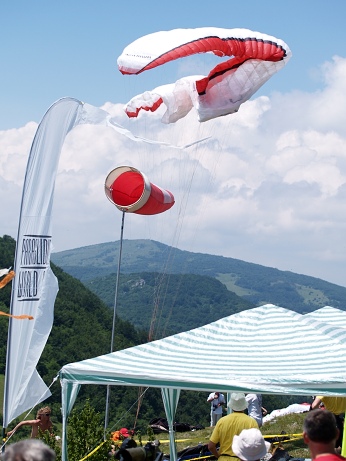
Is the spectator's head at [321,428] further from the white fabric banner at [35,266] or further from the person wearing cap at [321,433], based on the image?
the white fabric banner at [35,266]

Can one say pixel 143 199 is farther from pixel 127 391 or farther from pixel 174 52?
pixel 127 391

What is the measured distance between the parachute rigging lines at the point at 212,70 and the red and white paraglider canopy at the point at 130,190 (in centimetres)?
88

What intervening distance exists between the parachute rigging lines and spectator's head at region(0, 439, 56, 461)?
784 centimetres

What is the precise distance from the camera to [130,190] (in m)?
11.4

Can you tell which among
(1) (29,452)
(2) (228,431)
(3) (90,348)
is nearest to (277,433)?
(2) (228,431)

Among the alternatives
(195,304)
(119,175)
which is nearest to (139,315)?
(195,304)

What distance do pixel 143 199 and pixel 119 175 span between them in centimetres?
58

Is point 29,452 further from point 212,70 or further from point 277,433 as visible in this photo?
point 277,433

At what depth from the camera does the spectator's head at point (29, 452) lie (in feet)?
9.16

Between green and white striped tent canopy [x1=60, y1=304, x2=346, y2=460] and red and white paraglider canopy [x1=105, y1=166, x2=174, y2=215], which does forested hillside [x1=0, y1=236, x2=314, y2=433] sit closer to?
red and white paraglider canopy [x1=105, y1=166, x2=174, y2=215]

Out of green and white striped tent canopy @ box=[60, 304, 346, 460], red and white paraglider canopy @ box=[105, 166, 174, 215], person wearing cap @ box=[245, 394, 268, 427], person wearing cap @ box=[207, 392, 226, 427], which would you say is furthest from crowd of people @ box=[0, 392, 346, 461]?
person wearing cap @ box=[207, 392, 226, 427]

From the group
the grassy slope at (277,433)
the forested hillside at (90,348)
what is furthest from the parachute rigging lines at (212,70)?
the forested hillside at (90,348)

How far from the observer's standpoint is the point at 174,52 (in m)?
10.1

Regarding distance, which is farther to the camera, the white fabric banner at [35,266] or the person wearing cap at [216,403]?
the person wearing cap at [216,403]
